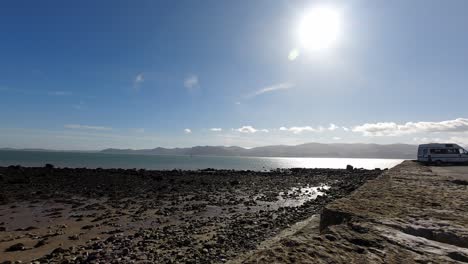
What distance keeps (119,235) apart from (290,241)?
11.9m

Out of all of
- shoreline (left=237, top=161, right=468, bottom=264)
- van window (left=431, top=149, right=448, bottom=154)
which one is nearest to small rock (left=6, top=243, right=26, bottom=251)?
shoreline (left=237, top=161, right=468, bottom=264)

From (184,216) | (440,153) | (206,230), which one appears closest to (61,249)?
(206,230)

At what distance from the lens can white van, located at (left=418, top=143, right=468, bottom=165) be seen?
35.9 metres

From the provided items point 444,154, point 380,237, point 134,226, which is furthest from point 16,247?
point 444,154

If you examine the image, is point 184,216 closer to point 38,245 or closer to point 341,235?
point 38,245

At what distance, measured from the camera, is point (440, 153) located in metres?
36.9

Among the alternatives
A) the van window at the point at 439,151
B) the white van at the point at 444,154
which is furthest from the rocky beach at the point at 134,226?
the van window at the point at 439,151

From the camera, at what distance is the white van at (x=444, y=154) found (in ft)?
118

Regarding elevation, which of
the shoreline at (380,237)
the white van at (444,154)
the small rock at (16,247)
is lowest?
the small rock at (16,247)

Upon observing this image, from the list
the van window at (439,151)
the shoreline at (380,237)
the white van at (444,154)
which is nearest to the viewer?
the shoreline at (380,237)

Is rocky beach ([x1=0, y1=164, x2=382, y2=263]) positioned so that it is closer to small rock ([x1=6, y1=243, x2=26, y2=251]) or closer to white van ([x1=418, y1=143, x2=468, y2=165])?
small rock ([x1=6, y1=243, x2=26, y2=251])

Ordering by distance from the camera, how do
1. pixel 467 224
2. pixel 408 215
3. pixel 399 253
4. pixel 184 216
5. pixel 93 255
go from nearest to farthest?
pixel 399 253 → pixel 467 224 → pixel 408 215 → pixel 93 255 → pixel 184 216

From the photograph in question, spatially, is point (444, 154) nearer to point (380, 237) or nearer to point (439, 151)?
point (439, 151)

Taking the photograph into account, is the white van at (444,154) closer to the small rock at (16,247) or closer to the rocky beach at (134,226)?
the rocky beach at (134,226)
